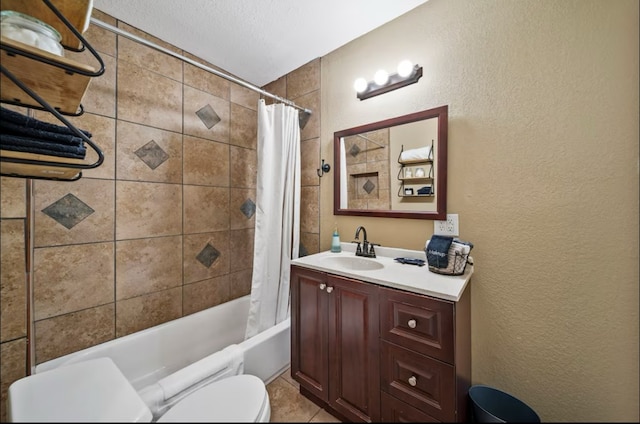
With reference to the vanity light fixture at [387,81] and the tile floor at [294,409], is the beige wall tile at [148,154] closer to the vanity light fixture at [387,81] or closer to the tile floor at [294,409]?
the vanity light fixture at [387,81]

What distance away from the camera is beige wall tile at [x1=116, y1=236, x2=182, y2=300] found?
153 centimetres

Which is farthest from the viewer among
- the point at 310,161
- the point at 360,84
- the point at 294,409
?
the point at 310,161

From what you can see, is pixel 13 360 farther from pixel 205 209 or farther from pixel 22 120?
pixel 205 209

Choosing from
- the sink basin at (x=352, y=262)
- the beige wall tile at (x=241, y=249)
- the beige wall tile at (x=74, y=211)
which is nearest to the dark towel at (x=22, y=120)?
the beige wall tile at (x=74, y=211)

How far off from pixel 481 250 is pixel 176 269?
2006 mm

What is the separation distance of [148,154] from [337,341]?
5.56ft

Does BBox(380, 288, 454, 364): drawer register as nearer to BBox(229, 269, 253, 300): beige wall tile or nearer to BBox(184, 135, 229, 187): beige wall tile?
BBox(229, 269, 253, 300): beige wall tile

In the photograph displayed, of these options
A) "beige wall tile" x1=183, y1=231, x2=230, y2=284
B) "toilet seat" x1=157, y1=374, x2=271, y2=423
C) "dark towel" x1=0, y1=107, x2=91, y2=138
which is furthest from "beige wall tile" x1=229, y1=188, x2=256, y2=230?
"toilet seat" x1=157, y1=374, x2=271, y2=423

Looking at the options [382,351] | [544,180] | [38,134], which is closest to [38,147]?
[38,134]

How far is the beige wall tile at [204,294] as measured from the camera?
6.01ft

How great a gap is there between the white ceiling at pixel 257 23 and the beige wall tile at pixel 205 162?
0.70 m

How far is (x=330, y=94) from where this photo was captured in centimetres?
190

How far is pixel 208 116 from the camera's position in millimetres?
1942

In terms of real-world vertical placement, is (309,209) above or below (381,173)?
below
